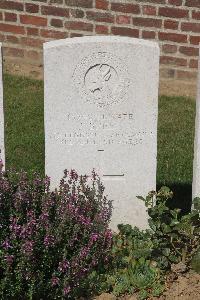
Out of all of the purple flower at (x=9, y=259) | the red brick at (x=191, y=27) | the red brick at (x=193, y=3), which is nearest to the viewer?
the purple flower at (x=9, y=259)

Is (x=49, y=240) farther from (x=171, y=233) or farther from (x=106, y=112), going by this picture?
(x=106, y=112)

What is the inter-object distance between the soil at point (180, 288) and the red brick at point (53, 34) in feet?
13.7

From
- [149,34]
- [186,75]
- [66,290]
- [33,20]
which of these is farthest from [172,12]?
[66,290]

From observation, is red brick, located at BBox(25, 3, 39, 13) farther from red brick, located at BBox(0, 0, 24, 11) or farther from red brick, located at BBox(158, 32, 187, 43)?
red brick, located at BBox(158, 32, 187, 43)

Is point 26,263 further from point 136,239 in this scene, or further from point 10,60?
point 10,60

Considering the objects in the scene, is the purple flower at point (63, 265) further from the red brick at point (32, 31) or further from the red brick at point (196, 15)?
the red brick at point (32, 31)

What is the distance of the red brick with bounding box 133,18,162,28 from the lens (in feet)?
26.4

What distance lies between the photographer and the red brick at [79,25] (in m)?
8.28

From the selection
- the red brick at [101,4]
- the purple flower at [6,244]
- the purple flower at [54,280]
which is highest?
the red brick at [101,4]

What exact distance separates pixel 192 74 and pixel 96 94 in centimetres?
336

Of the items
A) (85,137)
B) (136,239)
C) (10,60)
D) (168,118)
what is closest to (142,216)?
(136,239)

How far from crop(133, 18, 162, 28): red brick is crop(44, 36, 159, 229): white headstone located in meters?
3.17

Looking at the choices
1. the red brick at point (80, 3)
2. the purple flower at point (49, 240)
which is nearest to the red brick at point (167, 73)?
the red brick at point (80, 3)

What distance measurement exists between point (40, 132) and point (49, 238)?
9.60 feet
